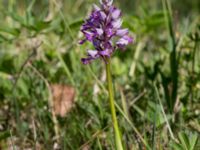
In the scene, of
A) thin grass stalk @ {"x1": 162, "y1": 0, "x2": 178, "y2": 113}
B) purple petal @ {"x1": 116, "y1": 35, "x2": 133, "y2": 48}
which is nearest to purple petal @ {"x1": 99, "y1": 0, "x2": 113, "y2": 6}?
purple petal @ {"x1": 116, "y1": 35, "x2": 133, "y2": 48}

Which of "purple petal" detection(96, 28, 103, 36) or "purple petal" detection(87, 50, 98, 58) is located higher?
"purple petal" detection(96, 28, 103, 36)

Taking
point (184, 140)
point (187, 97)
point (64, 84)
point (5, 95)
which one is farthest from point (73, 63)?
point (184, 140)

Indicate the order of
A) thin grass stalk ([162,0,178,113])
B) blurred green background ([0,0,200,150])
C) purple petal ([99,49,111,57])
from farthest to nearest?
thin grass stalk ([162,0,178,113]) < blurred green background ([0,0,200,150]) < purple petal ([99,49,111,57])

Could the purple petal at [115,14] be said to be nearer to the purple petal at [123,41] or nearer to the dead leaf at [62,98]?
the purple petal at [123,41]

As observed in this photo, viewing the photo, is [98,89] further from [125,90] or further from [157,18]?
[157,18]

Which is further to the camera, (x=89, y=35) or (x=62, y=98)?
(x=62, y=98)

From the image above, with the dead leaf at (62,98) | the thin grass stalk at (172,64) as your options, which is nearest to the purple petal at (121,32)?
the thin grass stalk at (172,64)

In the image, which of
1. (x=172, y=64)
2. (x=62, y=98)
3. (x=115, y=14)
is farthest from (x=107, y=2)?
(x=62, y=98)

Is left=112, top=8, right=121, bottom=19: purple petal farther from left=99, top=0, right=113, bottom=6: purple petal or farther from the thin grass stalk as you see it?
the thin grass stalk

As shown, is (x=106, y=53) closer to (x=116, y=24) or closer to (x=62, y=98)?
(x=116, y=24)
